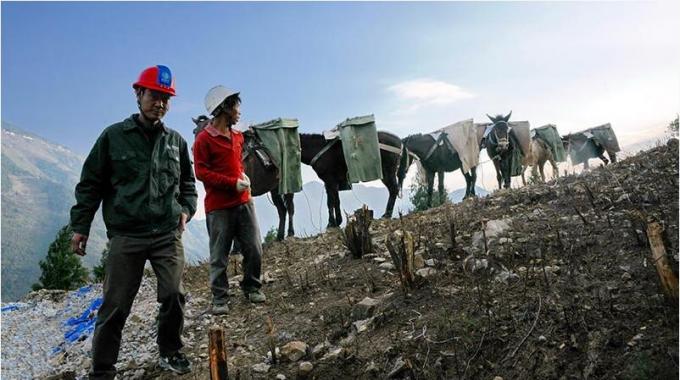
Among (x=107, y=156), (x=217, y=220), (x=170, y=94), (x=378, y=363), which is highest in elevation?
(x=170, y=94)

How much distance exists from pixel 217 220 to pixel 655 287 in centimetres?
361

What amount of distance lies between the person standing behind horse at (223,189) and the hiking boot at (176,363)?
1.09 metres

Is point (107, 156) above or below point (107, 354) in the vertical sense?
above

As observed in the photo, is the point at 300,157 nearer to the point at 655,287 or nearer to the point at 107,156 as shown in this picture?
the point at 107,156

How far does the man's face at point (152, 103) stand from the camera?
11.5ft

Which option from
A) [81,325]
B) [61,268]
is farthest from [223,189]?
[61,268]

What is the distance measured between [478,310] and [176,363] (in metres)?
2.34

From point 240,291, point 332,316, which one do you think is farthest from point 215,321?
point 332,316

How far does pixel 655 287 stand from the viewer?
9.31ft

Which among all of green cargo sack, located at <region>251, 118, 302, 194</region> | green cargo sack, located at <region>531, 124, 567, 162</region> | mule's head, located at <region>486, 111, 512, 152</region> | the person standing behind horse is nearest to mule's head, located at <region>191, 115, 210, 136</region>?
green cargo sack, located at <region>251, 118, 302, 194</region>

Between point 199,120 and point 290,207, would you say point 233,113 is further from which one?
point 290,207

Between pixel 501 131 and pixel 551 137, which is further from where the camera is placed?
pixel 551 137

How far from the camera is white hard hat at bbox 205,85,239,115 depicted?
15.1 ft

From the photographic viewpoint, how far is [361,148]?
9766mm
